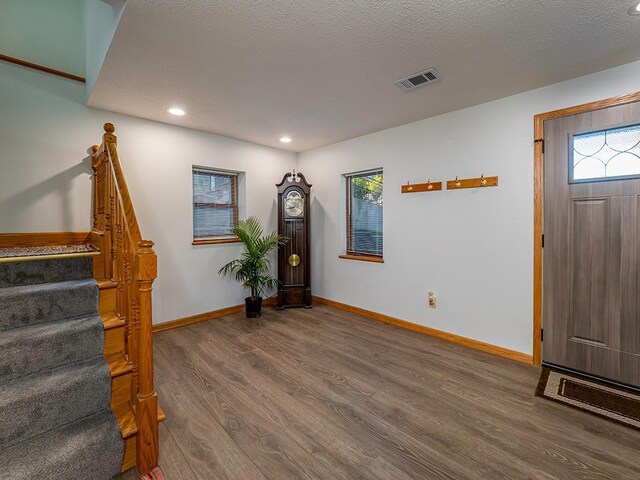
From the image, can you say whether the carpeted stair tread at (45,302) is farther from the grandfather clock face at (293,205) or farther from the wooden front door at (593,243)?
the wooden front door at (593,243)

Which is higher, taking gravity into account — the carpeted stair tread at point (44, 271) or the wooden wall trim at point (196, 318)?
the carpeted stair tread at point (44, 271)

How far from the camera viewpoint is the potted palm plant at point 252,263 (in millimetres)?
3988

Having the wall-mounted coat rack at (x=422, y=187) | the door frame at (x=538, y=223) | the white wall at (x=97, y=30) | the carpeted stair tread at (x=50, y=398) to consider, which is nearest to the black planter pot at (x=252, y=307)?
the carpeted stair tread at (x=50, y=398)

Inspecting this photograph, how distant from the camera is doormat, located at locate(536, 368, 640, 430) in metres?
1.96

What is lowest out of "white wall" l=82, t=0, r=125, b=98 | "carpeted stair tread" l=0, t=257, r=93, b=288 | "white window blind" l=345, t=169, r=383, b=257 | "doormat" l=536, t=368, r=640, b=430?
"doormat" l=536, t=368, r=640, b=430

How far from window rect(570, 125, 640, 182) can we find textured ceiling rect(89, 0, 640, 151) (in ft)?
1.71

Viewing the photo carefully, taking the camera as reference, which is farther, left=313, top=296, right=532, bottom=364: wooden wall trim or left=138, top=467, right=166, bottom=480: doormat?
left=313, top=296, right=532, bottom=364: wooden wall trim

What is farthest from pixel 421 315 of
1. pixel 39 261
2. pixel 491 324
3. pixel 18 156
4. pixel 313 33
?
pixel 18 156

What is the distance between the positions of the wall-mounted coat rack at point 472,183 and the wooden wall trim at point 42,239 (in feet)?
12.6

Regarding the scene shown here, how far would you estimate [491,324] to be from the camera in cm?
292

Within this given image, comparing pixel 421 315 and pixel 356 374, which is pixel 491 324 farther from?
pixel 356 374

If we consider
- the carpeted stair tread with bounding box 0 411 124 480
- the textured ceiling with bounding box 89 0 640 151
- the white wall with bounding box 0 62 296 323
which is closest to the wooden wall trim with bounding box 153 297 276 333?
the white wall with bounding box 0 62 296 323

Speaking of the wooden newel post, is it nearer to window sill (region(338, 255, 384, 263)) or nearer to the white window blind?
window sill (region(338, 255, 384, 263))

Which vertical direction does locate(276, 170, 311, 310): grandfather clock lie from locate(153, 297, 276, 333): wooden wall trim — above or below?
above
